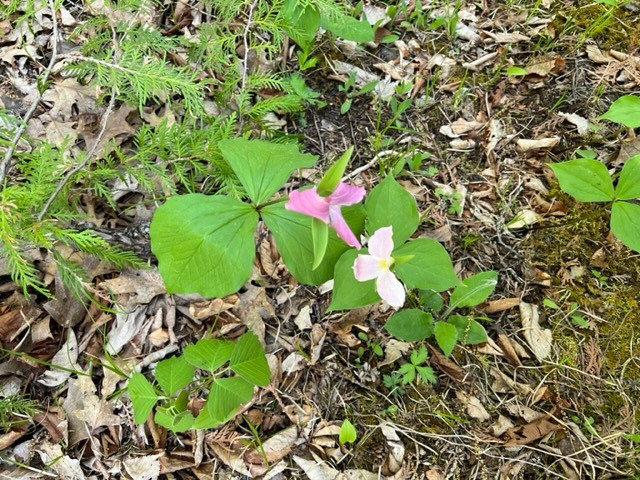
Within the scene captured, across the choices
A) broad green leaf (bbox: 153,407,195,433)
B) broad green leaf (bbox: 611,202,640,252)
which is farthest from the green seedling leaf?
broad green leaf (bbox: 153,407,195,433)

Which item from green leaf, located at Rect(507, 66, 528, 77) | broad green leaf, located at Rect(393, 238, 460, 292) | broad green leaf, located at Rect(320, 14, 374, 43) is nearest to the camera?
broad green leaf, located at Rect(393, 238, 460, 292)

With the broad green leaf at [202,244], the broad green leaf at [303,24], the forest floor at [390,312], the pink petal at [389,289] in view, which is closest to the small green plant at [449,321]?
the forest floor at [390,312]

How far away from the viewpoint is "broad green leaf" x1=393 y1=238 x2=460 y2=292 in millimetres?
1665

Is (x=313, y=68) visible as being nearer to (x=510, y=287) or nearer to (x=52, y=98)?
(x=52, y=98)

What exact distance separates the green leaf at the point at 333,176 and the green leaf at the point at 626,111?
5.45ft

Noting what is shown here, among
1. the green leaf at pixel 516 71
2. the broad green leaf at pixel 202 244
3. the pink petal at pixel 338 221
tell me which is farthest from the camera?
the green leaf at pixel 516 71

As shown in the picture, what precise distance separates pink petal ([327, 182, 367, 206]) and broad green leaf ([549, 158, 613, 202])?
4.00 feet

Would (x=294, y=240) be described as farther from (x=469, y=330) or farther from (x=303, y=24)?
(x=303, y=24)

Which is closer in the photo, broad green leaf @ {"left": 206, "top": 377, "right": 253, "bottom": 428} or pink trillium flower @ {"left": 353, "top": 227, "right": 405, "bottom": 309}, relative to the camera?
pink trillium flower @ {"left": 353, "top": 227, "right": 405, "bottom": 309}

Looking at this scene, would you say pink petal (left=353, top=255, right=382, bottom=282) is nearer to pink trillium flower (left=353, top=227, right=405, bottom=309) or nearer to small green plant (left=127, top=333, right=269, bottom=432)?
pink trillium flower (left=353, top=227, right=405, bottom=309)

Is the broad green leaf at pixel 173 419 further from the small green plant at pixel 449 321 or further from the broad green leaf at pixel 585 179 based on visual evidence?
the broad green leaf at pixel 585 179

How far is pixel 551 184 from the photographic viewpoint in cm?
254

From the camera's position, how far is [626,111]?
2209 millimetres

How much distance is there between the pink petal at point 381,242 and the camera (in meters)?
1.37
